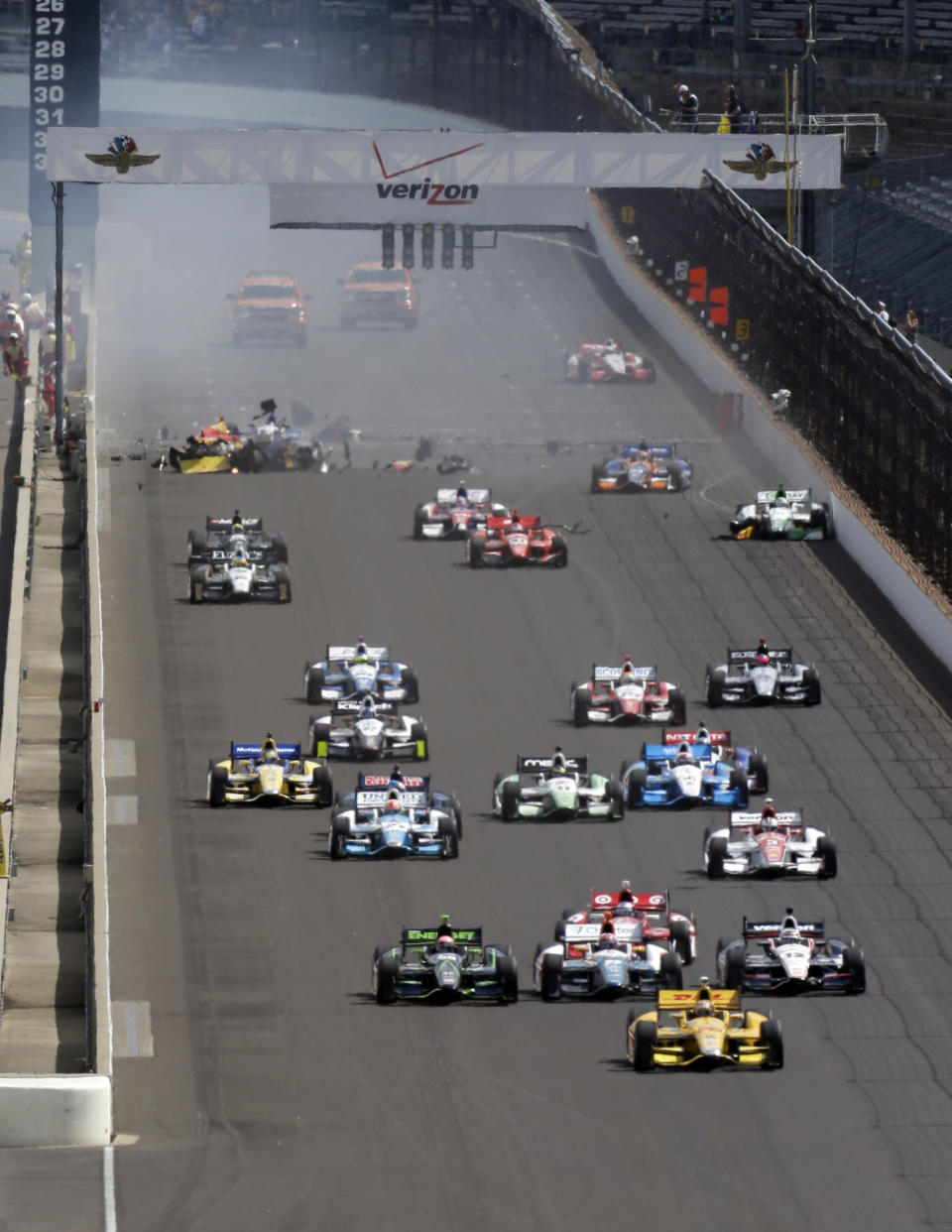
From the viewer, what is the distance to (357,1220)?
36.2 m

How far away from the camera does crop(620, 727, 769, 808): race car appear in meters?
51.8

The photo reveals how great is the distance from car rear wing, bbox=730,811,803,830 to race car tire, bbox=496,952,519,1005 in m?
6.79

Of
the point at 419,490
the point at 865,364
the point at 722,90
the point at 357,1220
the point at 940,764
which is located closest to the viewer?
the point at 357,1220

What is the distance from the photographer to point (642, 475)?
7400cm

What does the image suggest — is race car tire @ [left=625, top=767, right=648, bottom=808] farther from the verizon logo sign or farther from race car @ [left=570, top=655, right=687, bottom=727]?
the verizon logo sign

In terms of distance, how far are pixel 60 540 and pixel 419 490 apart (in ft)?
30.9

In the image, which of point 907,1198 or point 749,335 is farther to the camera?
point 749,335

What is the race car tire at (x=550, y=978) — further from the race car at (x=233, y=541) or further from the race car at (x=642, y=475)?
the race car at (x=642, y=475)

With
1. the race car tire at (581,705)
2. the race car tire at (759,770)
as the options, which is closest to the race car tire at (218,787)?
the race car tire at (581,705)

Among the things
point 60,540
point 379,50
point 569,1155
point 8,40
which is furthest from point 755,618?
point 8,40

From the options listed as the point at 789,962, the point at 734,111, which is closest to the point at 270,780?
the point at 789,962

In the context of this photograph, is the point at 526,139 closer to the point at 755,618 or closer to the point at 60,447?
the point at 60,447

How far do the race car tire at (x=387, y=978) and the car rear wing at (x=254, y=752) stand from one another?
9424 millimetres

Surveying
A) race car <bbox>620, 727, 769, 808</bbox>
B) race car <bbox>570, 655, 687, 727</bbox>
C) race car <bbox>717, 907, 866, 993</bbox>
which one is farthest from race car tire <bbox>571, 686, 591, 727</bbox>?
race car <bbox>717, 907, 866, 993</bbox>
